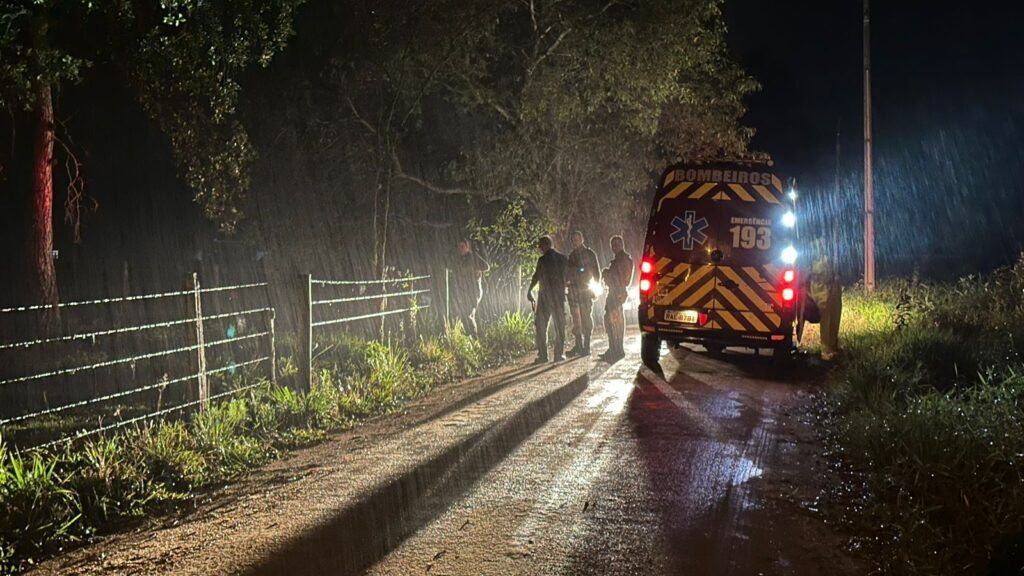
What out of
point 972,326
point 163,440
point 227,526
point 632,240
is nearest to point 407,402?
point 163,440

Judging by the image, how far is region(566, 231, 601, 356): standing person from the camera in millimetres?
14234

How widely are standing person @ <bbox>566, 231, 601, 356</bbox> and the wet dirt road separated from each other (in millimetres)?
4448

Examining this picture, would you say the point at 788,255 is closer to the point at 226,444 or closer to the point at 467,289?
the point at 467,289

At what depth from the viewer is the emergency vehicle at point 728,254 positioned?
1153 centimetres

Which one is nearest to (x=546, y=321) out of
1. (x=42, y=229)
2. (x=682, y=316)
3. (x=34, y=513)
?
(x=682, y=316)

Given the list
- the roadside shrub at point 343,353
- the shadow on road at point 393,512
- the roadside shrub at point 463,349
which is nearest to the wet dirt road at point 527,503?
the shadow on road at point 393,512

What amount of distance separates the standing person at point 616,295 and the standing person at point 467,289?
9.88 feet

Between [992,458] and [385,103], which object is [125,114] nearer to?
[385,103]

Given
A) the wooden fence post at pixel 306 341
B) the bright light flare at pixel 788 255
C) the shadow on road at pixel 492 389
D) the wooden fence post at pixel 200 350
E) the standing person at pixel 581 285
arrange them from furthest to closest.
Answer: the standing person at pixel 581 285 → the bright light flare at pixel 788 255 → the wooden fence post at pixel 306 341 → the shadow on road at pixel 492 389 → the wooden fence post at pixel 200 350

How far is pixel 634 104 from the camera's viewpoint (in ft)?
56.9

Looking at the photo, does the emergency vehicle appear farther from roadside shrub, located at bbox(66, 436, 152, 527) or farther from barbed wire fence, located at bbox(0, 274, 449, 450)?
roadside shrub, located at bbox(66, 436, 152, 527)

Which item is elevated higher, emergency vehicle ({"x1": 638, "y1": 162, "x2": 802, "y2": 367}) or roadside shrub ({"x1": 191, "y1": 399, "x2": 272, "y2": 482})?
emergency vehicle ({"x1": 638, "y1": 162, "x2": 802, "y2": 367})

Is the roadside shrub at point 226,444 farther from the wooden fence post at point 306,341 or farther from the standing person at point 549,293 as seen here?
the standing person at point 549,293

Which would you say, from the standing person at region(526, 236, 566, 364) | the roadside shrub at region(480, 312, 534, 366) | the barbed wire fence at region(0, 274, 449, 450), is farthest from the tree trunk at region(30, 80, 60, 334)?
the standing person at region(526, 236, 566, 364)
